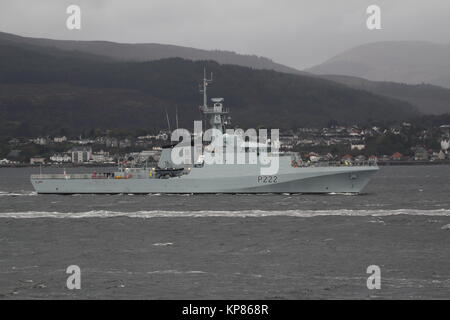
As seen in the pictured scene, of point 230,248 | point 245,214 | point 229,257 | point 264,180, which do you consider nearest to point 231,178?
point 264,180

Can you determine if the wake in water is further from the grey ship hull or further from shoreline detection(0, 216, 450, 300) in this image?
the grey ship hull

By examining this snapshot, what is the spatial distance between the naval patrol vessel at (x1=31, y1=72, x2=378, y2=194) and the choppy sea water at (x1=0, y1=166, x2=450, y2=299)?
1.67m

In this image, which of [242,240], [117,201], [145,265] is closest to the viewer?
[145,265]

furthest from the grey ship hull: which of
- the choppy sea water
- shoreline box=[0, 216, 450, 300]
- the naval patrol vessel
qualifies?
shoreline box=[0, 216, 450, 300]

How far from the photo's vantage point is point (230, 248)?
31625 mm

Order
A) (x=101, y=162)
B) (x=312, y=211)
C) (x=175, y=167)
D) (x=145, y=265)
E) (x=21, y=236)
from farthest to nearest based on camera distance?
(x=101, y=162) → (x=175, y=167) → (x=312, y=211) → (x=21, y=236) → (x=145, y=265)

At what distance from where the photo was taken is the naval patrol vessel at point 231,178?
53.7m

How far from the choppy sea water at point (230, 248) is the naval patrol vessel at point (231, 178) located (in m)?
1.67

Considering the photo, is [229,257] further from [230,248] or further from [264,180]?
[264,180]
